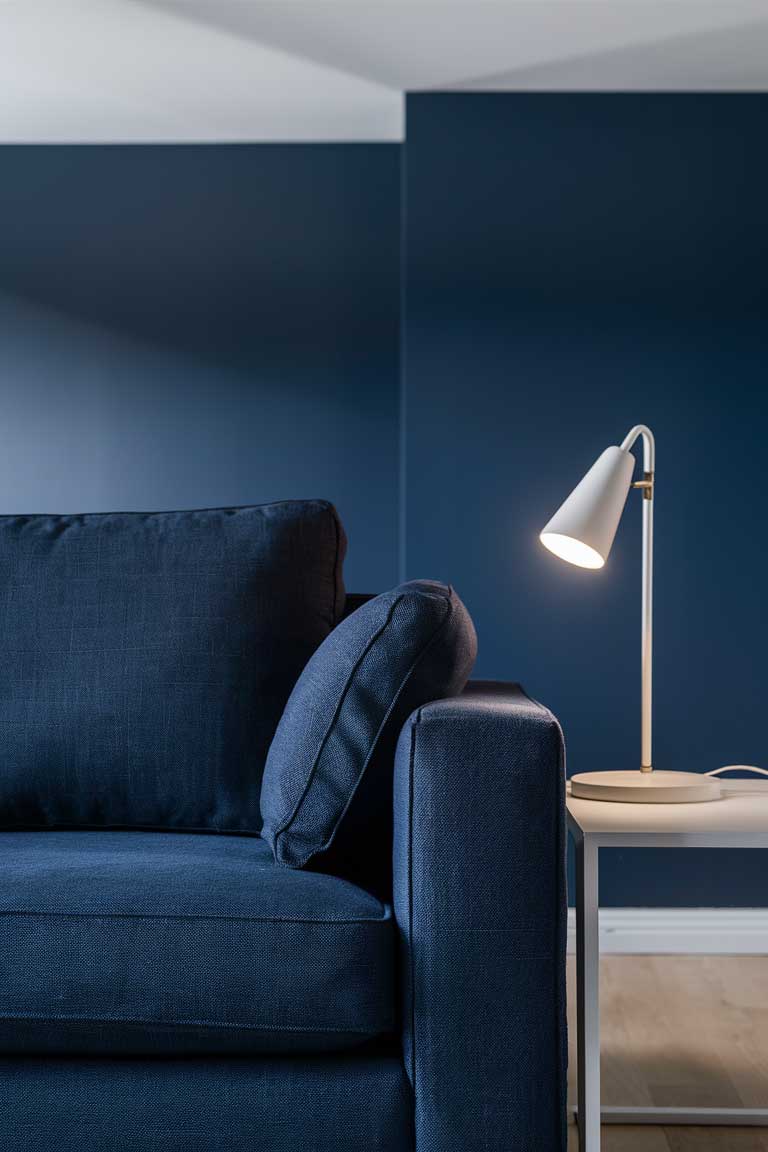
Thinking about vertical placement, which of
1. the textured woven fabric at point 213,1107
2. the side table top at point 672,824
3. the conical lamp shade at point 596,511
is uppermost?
the conical lamp shade at point 596,511

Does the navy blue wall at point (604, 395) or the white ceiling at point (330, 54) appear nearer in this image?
the white ceiling at point (330, 54)

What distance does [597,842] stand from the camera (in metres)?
1.67

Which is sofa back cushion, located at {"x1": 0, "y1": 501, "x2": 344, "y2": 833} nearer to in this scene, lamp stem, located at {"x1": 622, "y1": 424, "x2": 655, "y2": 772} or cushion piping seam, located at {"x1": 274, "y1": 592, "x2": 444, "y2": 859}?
cushion piping seam, located at {"x1": 274, "y1": 592, "x2": 444, "y2": 859}

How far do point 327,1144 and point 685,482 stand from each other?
237 centimetres

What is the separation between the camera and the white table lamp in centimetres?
190

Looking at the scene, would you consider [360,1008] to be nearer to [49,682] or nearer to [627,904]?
[49,682]

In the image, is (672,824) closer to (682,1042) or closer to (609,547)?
(609,547)

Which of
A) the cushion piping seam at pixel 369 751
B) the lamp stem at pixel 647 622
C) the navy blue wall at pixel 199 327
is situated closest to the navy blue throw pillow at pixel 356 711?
the cushion piping seam at pixel 369 751

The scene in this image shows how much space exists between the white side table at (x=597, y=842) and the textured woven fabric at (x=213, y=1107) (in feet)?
1.07

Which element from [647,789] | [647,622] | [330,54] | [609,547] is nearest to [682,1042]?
[647,789]

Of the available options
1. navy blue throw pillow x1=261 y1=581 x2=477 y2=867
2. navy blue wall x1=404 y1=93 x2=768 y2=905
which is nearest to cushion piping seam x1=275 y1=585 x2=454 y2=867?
navy blue throw pillow x1=261 y1=581 x2=477 y2=867

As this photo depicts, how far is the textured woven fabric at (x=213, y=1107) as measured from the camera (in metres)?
1.41

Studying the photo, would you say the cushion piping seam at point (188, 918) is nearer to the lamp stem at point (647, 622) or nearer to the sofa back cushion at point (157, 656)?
the sofa back cushion at point (157, 656)

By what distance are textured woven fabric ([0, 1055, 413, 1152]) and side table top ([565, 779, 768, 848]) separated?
0.45 meters
